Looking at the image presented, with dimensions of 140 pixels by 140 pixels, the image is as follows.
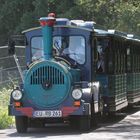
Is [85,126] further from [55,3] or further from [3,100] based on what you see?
[55,3]

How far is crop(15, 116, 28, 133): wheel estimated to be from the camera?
16172 mm

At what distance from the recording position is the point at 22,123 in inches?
639

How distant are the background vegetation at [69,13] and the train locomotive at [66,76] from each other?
36.5ft

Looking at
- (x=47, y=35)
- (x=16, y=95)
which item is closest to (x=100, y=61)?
(x=47, y=35)

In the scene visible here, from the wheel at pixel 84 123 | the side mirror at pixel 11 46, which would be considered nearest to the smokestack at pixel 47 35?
the side mirror at pixel 11 46

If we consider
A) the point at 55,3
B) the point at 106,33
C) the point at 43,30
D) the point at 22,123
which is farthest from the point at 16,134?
the point at 55,3

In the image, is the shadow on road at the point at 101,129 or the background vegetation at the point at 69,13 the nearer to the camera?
the shadow on road at the point at 101,129

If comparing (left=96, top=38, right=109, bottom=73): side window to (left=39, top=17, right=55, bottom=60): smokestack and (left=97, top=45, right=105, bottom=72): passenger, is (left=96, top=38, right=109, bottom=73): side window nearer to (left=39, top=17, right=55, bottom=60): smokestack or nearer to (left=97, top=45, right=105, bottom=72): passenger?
(left=97, top=45, right=105, bottom=72): passenger

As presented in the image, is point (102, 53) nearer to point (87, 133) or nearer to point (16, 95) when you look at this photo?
point (87, 133)

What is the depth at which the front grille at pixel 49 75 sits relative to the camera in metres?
16.0

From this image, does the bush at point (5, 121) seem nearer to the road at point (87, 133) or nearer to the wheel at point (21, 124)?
the road at point (87, 133)

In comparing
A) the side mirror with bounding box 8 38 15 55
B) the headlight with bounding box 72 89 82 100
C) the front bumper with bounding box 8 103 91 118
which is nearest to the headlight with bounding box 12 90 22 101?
the front bumper with bounding box 8 103 91 118

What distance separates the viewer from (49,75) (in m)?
16.0

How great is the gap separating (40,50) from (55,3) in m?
31.0
